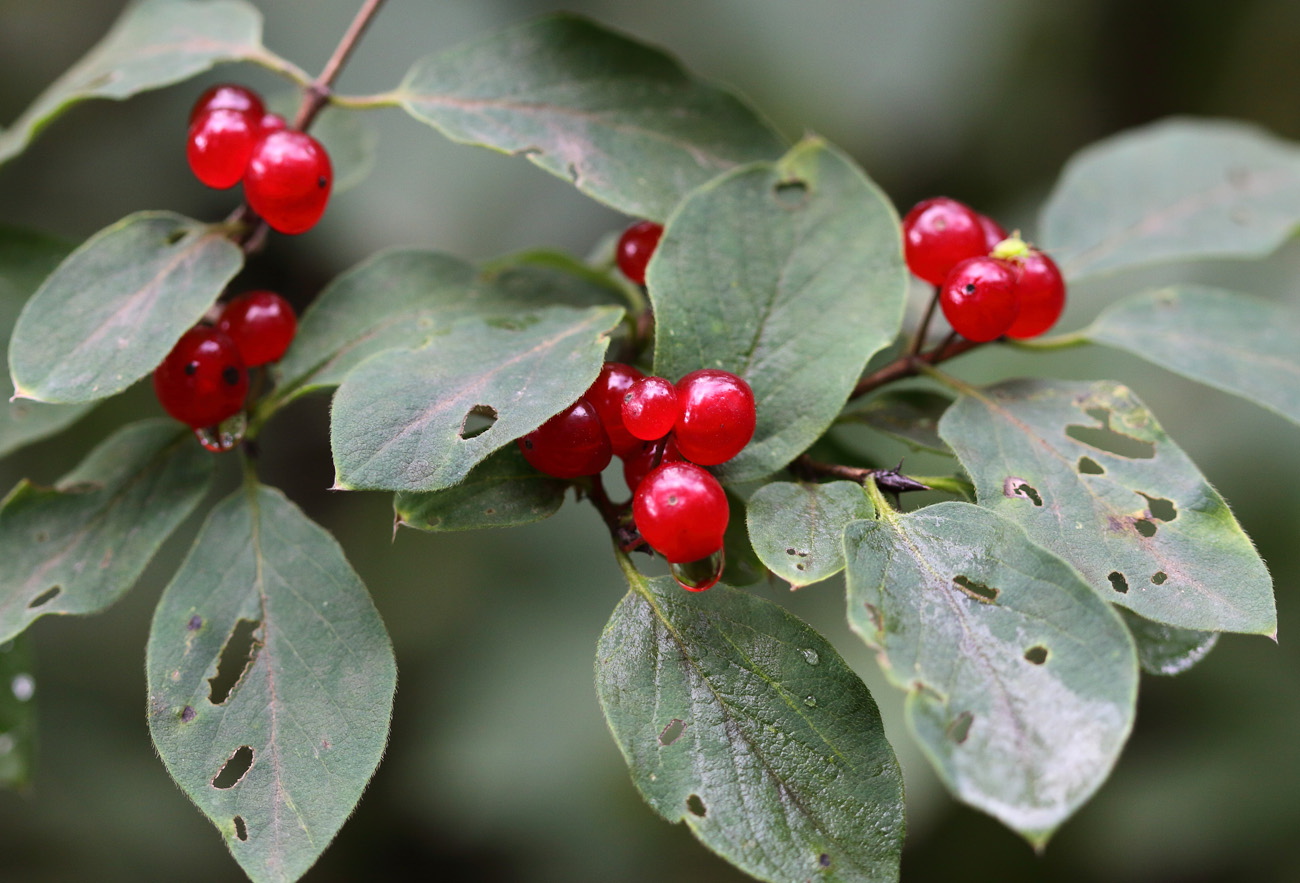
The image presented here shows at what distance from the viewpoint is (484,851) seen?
7.31ft

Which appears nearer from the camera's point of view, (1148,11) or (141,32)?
(141,32)

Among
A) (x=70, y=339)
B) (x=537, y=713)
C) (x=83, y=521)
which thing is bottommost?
(x=537, y=713)

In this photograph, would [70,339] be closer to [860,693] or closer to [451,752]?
[860,693]

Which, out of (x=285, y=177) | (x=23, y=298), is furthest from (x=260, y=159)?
(x=23, y=298)

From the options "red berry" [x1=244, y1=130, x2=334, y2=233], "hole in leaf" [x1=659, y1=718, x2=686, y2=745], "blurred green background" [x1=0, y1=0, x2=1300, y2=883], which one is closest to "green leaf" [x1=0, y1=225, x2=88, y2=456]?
"red berry" [x1=244, y1=130, x2=334, y2=233]

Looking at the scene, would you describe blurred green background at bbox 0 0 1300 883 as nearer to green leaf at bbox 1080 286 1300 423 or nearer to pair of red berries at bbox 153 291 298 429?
green leaf at bbox 1080 286 1300 423

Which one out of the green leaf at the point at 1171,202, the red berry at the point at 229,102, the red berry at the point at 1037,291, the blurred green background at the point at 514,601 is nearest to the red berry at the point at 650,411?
the red berry at the point at 1037,291

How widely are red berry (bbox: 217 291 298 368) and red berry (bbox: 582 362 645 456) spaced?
13.2 inches

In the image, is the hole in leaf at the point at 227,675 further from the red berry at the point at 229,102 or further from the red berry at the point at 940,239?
the red berry at the point at 940,239

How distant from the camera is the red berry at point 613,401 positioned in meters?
0.75

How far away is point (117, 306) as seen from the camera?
792mm

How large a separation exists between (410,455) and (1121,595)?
0.52 meters

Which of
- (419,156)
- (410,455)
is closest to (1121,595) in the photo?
(410,455)

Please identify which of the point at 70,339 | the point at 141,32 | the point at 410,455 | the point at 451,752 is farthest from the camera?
the point at 451,752
